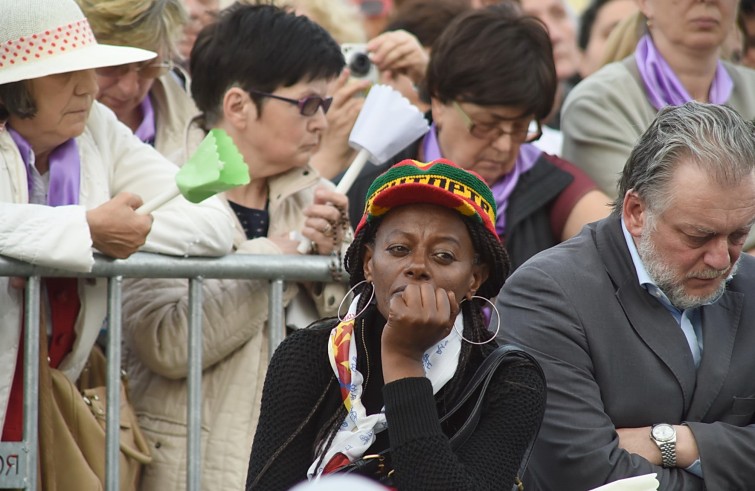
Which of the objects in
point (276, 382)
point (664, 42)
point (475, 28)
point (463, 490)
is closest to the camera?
point (463, 490)

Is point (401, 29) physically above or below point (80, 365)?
above

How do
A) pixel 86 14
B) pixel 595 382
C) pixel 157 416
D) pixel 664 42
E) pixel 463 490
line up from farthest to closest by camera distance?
pixel 664 42 < pixel 86 14 < pixel 157 416 < pixel 595 382 < pixel 463 490

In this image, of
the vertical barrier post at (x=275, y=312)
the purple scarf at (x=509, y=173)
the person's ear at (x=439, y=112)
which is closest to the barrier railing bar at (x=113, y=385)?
the vertical barrier post at (x=275, y=312)

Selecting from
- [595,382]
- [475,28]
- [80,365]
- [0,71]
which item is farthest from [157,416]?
[475,28]

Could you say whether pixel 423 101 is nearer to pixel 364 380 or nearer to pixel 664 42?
pixel 664 42

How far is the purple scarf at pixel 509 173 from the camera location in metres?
5.45

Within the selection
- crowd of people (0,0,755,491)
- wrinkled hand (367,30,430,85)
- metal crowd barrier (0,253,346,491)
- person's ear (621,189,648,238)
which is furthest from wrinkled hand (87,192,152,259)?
wrinkled hand (367,30,430,85)

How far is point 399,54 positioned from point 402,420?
10.6ft

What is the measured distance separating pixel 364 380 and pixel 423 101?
291 cm

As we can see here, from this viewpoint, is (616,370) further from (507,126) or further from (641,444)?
(507,126)

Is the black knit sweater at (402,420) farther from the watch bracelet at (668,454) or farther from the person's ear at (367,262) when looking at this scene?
the watch bracelet at (668,454)

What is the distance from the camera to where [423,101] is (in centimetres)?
626

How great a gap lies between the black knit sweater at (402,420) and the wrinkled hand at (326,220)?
1296 mm

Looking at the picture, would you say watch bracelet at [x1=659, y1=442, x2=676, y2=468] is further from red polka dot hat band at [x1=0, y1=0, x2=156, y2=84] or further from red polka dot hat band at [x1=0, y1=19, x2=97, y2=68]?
red polka dot hat band at [x1=0, y1=19, x2=97, y2=68]
